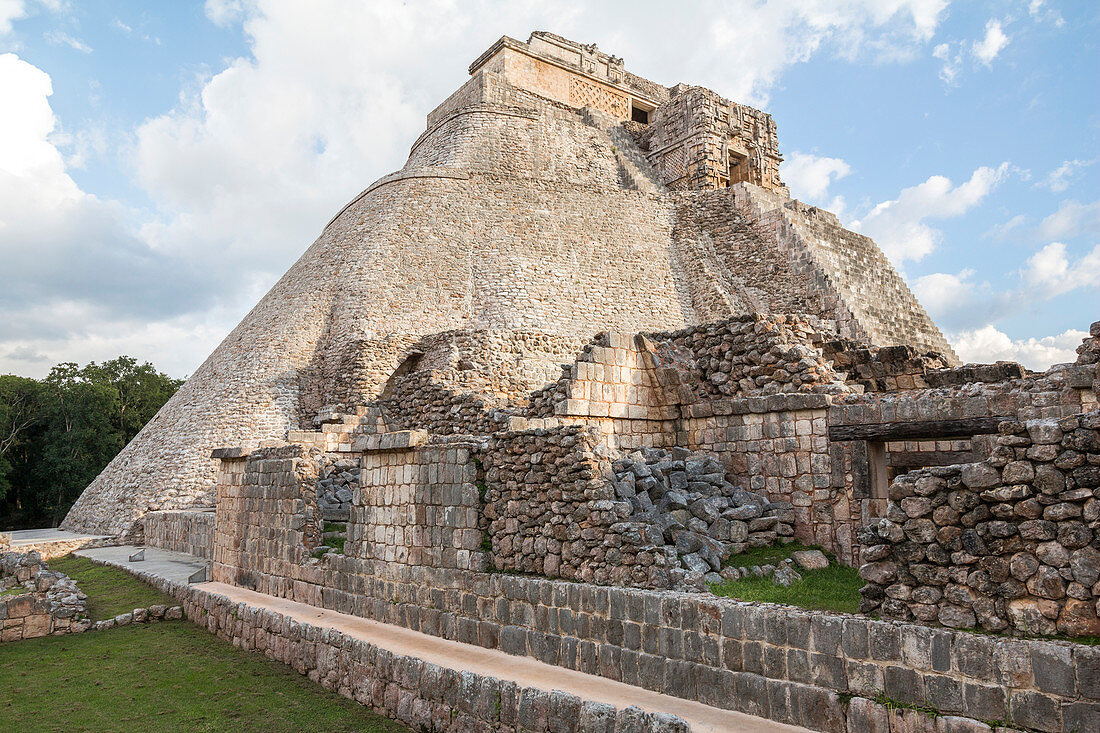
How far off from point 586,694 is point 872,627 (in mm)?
2268

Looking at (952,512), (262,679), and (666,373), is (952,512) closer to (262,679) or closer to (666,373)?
(666,373)

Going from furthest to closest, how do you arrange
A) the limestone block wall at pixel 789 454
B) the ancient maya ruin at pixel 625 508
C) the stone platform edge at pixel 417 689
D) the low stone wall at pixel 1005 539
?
the limestone block wall at pixel 789 454 < the stone platform edge at pixel 417 689 < the ancient maya ruin at pixel 625 508 < the low stone wall at pixel 1005 539

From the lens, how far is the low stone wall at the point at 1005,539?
4215mm

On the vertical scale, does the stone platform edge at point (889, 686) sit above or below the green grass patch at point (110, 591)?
above

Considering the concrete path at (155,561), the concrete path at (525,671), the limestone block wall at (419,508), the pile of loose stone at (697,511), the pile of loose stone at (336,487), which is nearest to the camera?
the concrete path at (525,671)

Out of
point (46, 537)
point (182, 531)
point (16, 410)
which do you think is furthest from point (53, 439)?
point (182, 531)

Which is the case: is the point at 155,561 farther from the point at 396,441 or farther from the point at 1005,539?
the point at 1005,539

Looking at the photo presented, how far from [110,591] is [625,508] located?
11.0 m

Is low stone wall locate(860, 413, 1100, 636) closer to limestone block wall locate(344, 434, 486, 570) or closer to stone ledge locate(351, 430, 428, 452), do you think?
limestone block wall locate(344, 434, 486, 570)

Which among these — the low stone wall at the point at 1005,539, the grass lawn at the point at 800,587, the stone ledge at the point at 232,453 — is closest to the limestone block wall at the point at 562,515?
the grass lawn at the point at 800,587

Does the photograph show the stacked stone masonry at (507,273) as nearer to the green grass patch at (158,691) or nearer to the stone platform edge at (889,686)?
the green grass patch at (158,691)

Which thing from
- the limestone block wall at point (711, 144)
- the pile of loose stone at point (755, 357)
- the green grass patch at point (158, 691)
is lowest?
the green grass patch at point (158, 691)

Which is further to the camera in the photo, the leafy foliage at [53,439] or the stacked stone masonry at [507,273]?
the leafy foliage at [53,439]

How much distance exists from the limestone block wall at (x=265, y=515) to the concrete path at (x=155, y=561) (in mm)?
997
